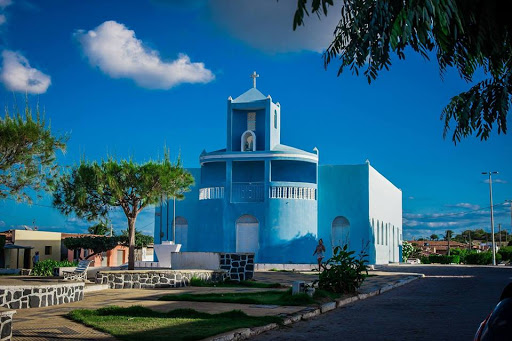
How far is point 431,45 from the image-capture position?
7691 mm

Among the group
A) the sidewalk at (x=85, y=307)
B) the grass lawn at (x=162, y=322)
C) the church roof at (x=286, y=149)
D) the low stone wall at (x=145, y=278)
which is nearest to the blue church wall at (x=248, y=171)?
the church roof at (x=286, y=149)

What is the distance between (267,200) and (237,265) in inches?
661

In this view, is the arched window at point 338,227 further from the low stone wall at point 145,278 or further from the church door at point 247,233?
the low stone wall at point 145,278

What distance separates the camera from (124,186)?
72.0 ft

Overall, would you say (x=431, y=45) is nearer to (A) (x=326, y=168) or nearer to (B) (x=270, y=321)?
(B) (x=270, y=321)

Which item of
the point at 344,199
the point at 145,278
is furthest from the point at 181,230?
the point at 145,278

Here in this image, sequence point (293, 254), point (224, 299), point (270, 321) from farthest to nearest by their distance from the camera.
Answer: point (293, 254) → point (224, 299) → point (270, 321)

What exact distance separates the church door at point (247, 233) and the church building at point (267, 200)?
0.20 ft

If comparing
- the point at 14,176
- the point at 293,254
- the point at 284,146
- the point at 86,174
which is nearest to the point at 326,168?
the point at 284,146

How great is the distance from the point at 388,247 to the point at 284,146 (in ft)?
45.4

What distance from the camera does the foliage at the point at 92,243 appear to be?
152 ft

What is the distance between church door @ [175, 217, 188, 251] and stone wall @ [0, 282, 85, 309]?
89.4 feet

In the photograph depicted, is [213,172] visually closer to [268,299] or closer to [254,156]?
[254,156]

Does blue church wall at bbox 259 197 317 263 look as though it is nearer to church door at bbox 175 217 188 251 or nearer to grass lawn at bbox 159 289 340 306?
church door at bbox 175 217 188 251
